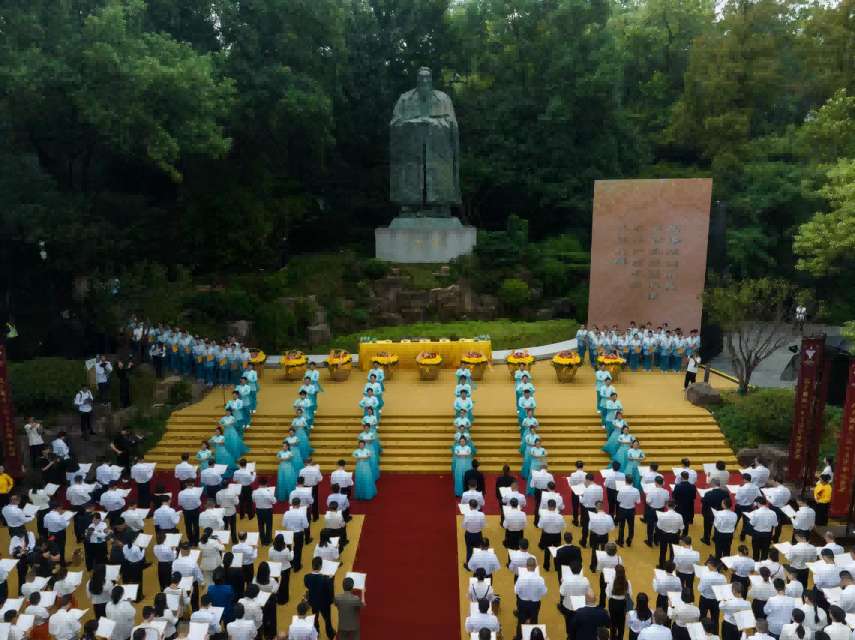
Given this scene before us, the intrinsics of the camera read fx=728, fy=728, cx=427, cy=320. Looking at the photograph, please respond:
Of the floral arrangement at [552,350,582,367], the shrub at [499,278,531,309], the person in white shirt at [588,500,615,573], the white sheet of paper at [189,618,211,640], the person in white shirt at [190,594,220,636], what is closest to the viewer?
the white sheet of paper at [189,618,211,640]

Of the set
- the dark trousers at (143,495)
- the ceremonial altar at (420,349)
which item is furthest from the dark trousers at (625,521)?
the ceremonial altar at (420,349)

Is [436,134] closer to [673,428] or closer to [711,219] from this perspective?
[711,219]

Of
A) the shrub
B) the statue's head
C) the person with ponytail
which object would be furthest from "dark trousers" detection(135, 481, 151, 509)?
the statue's head

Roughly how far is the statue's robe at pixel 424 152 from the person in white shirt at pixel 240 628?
2094cm

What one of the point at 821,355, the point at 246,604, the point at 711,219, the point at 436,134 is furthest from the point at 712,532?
the point at 436,134

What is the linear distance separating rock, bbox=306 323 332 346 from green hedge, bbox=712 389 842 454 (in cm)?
1196

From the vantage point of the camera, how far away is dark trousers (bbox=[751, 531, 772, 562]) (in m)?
10.3

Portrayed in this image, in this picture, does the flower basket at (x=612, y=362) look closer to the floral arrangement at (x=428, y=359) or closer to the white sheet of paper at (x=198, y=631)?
the floral arrangement at (x=428, y=359)

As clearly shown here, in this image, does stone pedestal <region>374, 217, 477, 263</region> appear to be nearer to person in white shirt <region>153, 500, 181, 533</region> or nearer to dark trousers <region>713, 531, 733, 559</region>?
person in white shirt <region>153, 500, 181, 533</region>

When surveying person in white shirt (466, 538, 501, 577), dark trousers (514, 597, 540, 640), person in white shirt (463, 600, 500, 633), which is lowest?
dark trousers (514, 597, 540, 640)

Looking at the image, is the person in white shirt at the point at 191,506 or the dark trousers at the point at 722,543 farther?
the person in white shirt at the point at 191,506

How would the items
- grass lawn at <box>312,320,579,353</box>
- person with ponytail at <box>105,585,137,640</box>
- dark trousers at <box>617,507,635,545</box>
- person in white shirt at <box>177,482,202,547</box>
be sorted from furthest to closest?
grass lawn at <box>312,320,579,353</box>
dark trousers at <box>617,507,635,545</box>
person in white shirt at <box>177,482,202,547</box>
person with ponytail at <box>105,585,137,640</box>

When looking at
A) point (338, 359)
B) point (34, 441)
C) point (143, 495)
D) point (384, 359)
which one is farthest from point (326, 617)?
point (338, 359)

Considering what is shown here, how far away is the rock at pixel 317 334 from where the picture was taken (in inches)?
900
